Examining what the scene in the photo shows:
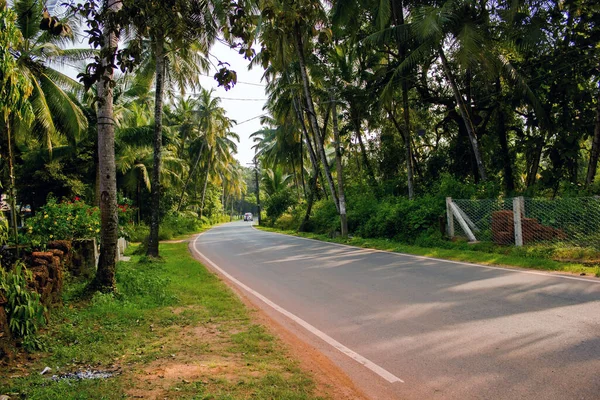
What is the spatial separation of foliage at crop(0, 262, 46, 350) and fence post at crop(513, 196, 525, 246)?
10.7m

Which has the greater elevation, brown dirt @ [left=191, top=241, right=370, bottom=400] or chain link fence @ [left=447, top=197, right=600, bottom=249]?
chain link fence @ [left=447, top=197, right=600, bottom=249]

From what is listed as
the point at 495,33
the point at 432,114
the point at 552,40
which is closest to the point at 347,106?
the point at 432,114

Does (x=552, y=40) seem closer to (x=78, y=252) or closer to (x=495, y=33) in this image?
(x=495, y=33)

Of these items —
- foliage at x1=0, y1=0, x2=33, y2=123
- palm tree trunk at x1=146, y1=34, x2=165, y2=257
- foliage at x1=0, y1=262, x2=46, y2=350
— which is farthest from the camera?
palm tree trunk at x1=146, y1=34, x2=165, y2=257

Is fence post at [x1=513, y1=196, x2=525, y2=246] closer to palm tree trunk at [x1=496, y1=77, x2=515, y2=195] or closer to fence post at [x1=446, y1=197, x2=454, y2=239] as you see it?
fence post at [x1=446, y1=197, x2=454, y2=239]

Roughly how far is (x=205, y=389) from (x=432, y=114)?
21.8m

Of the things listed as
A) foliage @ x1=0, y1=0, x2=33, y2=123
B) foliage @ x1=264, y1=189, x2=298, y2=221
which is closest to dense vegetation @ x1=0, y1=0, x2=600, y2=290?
foliage @ x1=0, y1=0, x2=33, y2=123

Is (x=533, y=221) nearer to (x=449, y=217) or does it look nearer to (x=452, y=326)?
(x=449, y=217)

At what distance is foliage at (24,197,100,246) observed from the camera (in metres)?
9.10

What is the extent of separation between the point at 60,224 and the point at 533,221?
11196 millimetres

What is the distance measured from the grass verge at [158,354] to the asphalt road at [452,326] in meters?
0.77

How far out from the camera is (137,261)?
43.4ft

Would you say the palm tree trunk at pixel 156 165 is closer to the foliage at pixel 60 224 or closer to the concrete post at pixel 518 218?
the foliage at pixel 60 224

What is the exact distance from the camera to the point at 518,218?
11.5 metres
